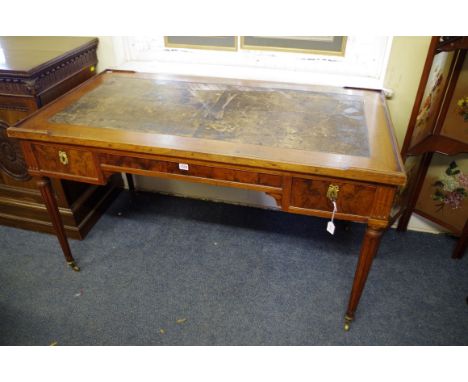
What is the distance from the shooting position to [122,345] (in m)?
1.61

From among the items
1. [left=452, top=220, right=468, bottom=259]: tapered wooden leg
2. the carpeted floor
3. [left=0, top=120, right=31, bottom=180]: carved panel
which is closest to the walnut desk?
the carpeted floor

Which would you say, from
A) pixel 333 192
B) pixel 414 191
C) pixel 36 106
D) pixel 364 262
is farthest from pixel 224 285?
pixel 36 106

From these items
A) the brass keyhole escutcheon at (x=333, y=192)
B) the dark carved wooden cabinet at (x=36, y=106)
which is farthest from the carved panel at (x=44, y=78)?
the brass keyhole escutcheon at (x=333, y=192)

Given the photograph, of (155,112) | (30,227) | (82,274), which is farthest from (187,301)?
(30,227)

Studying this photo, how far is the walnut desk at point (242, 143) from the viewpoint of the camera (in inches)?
51.8

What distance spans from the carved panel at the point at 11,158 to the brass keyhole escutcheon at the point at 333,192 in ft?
5.08

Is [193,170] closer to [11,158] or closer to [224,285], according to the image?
[224,285]

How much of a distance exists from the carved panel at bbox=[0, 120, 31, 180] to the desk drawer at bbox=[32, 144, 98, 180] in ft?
1.52

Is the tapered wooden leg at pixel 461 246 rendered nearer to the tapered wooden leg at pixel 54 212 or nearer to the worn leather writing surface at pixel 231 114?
the worn leather writing surface at pixel 231 114

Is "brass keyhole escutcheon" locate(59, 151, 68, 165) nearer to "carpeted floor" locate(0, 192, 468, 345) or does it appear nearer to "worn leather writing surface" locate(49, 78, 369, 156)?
"worn leather writing surface" locate(49, 78, 369, 156)

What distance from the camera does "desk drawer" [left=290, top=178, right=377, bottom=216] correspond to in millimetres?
1303

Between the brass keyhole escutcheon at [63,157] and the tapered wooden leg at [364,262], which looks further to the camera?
the brass keyhole escutcheon at [63,157]

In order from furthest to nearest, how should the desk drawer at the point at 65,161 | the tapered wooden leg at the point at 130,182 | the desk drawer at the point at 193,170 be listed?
the tapered wooden leg at the point at 130,182 → the desk drawer at the point at 65,161 → the desk drawer at the point at 193,170

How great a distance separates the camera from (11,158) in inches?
78.8
